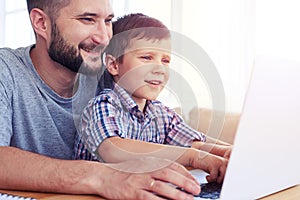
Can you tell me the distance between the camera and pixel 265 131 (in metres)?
0.72

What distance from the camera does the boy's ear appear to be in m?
1.21

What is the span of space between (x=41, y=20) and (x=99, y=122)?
1.99 ft

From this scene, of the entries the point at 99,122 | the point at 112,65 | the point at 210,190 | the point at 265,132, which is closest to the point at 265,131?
the point at 265,132

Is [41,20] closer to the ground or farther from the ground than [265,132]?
farther from the ground

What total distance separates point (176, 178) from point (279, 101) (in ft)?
0.78

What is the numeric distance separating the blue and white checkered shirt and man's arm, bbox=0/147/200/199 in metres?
0.19

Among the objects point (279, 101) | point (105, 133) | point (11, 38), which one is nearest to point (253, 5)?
point (11, 38)

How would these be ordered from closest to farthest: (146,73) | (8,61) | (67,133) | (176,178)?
(176,178)
(146,73)
(8,61)
(67,133)

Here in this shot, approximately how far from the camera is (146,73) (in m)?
1.05

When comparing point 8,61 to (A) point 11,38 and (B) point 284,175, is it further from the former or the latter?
(A) point 11,38

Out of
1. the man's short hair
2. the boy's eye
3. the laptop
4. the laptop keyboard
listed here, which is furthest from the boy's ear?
the laptop

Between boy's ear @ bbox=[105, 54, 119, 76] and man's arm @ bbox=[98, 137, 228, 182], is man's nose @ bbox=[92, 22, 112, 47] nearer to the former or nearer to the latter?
boy's ear @ bbox=[105, 54, 119, 76]

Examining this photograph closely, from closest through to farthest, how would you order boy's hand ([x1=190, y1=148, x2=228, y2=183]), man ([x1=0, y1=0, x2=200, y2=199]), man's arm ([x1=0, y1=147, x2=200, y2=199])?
1. man's arm ([x1=0, y1=147, x2=200, y2=199])
2. boy's hand ([x1=190, y1=148, x2=228, y2=183])
3. man ([x1=0, y1=0, x2=200, y2=199])

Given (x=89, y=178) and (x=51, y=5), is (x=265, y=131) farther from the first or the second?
(x=51, y=5)
